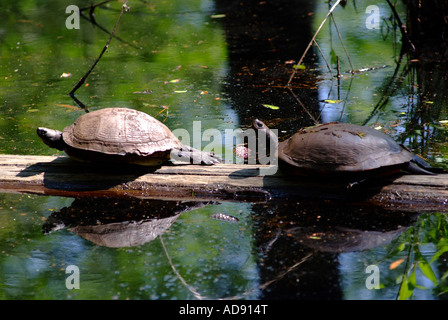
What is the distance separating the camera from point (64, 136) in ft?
14.7

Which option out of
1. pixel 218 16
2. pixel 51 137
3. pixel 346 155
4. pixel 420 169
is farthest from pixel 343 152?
pixel 218 16

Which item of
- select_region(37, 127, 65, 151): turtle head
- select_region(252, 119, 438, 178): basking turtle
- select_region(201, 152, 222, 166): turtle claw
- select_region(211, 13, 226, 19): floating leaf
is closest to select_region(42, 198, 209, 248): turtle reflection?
select_region(201, 152, 222, 166): turtle claw

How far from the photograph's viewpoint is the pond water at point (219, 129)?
3340mm

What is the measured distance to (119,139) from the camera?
435 cm

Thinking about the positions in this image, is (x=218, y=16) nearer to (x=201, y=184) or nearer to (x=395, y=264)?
(x=201, y=184)

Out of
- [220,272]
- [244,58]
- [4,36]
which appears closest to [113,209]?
[220,272]

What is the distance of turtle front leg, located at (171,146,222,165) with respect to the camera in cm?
447

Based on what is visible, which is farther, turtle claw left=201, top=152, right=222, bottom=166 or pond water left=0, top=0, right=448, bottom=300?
turtle claw left=201, top=152, right=222, bottom=166

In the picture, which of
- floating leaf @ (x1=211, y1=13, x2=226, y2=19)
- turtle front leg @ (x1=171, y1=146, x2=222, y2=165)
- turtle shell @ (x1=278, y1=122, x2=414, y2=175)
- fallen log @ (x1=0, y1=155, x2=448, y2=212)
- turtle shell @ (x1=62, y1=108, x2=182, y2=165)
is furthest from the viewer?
floating leaf @ (x1=211, y1=13, x2=226, y2=19)

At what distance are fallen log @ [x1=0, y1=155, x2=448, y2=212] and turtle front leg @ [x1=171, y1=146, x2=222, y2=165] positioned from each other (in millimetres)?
58

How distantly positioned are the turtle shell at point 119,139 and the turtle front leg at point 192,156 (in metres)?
0.05

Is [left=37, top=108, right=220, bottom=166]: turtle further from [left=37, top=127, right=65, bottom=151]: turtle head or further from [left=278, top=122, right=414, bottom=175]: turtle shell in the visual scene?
[left=278, top=122, right=414, bottom=175]: turtle shell

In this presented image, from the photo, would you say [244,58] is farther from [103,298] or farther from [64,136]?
[103,298]

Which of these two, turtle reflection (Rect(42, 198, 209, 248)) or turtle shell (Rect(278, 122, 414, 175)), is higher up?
turtle shell (Rect(278, 122, 414, 175))
